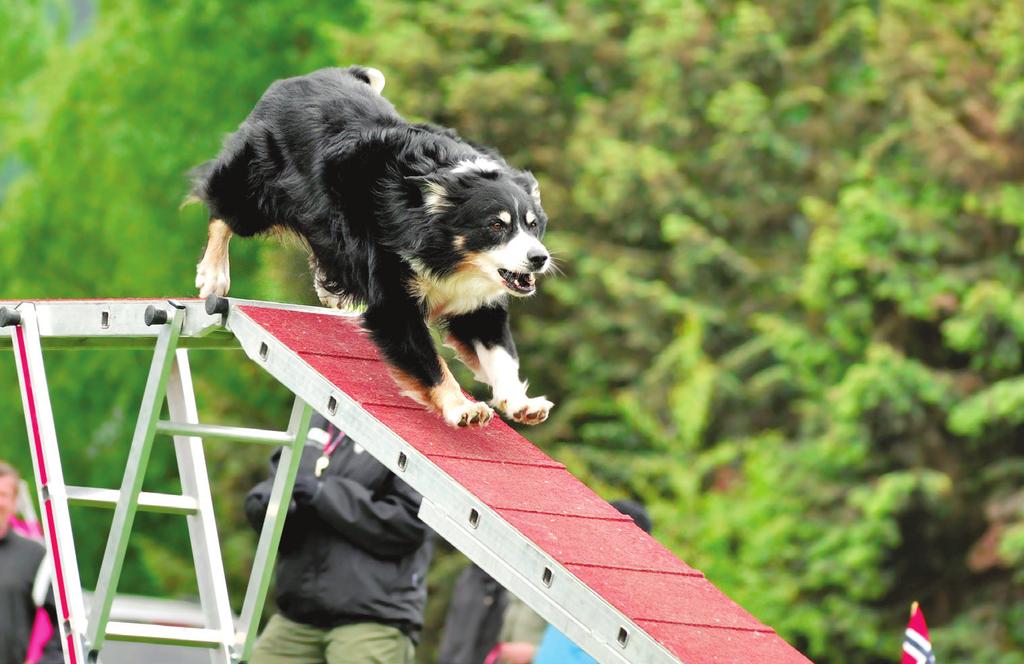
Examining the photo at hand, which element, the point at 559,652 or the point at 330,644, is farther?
the point at 559,652

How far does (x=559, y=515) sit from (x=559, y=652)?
190 cm

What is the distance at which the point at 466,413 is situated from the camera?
5043 mm

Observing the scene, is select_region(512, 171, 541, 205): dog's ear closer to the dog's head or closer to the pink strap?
the dog's head

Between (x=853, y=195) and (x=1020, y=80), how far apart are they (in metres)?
1.89

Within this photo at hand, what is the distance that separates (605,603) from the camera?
13.8 ft

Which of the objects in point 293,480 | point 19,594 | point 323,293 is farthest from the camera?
point 19,594

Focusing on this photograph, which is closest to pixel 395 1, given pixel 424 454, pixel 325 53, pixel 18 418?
pixel 325 53

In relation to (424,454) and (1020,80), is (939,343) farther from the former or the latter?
(424,454)

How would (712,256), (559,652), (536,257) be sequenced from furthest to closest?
(712,256) < (559,652) < (536,257)

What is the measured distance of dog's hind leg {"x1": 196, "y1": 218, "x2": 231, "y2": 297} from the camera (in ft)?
20.0

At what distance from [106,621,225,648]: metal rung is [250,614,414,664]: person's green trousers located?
0.55 meters

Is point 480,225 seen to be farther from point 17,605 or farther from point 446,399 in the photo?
point 17,605

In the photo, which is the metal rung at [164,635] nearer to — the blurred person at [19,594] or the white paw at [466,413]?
the white paw at [466,413]

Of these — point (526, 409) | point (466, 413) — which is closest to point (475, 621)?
point (526, 409)
